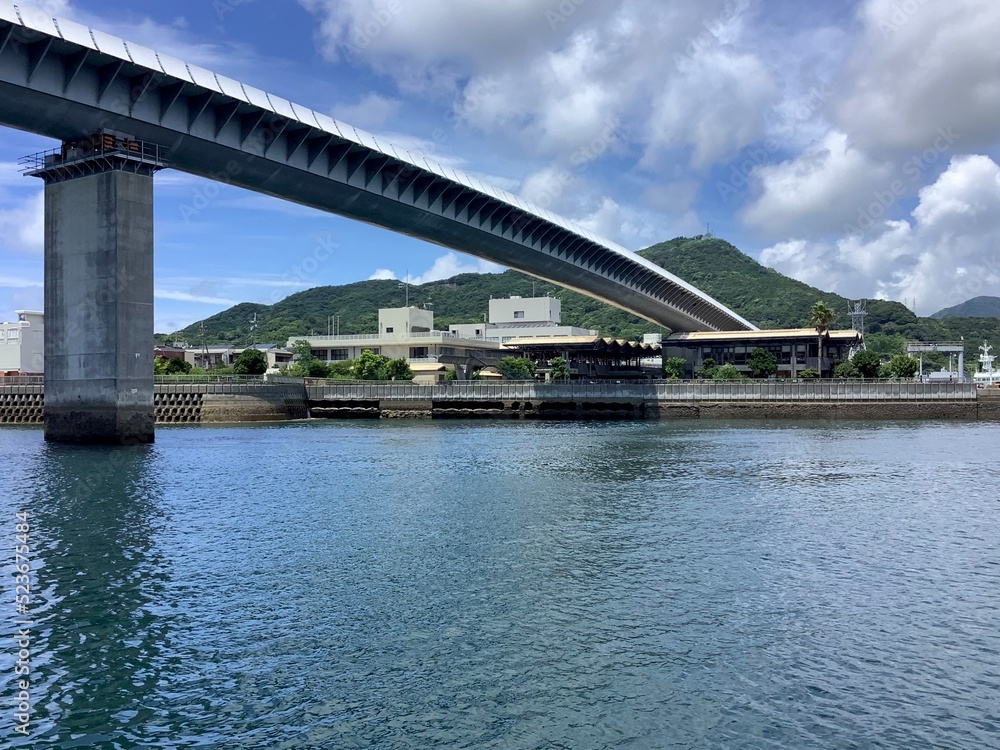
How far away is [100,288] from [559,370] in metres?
76.0

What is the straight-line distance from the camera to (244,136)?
5591 cm

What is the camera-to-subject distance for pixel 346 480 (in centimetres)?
3878

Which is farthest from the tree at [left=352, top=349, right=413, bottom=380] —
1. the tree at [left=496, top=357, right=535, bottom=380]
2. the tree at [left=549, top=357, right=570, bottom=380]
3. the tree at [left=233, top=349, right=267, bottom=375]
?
the tree at [left=549, top=357, right=570, bottom=380]

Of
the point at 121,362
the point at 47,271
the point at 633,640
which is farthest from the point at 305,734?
the point at 47,271

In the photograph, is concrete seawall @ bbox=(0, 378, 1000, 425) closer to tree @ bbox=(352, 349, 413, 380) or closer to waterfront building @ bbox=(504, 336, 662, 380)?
tree @ bbox=(352, 349, 413, 380)

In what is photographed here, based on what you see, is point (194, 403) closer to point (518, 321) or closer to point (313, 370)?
point (313, 370)

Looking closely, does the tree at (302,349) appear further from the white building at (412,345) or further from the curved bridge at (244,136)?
the curved bridge at (244,136)

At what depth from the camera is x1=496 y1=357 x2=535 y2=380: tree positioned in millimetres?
123125

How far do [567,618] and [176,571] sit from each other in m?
10.3

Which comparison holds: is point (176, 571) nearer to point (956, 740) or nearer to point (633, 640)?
point (633, 640)

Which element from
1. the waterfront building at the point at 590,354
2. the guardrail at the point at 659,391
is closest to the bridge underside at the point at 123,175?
the guardrail at the point at 659,391

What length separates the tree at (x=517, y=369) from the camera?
123m

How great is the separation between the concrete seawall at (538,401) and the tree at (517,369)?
1160 inches

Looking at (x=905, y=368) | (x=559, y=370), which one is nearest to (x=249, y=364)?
(x=559, y=370)
